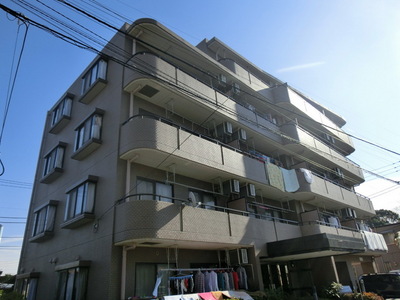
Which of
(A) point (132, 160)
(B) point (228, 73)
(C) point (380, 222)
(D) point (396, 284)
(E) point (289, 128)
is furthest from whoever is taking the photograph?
(C) point (380, 222)

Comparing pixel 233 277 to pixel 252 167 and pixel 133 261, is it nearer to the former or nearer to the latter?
pixel 133 261

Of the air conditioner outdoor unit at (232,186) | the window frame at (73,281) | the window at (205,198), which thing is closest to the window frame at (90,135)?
the window frame at (73,281)

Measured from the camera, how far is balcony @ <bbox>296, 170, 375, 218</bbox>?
1806 centimetres

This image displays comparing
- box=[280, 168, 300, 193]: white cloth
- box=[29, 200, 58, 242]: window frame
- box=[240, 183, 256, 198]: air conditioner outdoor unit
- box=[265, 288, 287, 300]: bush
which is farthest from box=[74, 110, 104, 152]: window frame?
box=[280, 168, 300, 193]: white cloth

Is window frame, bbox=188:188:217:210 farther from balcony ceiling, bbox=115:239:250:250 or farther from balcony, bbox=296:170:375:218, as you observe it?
balcony, bbox=296:170:375:218

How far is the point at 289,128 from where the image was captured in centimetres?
2050

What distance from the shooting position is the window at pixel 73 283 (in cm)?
1040

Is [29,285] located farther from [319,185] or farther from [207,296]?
[319,185]

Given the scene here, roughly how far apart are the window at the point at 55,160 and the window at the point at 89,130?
5.51 feet

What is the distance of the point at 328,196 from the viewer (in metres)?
19.9

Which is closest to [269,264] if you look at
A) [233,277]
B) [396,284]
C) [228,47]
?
[233,277]

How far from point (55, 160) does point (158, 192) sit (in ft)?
22.7

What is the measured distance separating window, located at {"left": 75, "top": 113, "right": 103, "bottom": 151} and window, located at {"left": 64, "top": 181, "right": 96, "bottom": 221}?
7.32 feet

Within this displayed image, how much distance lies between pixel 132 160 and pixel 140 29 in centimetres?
666
